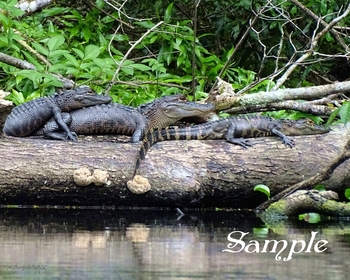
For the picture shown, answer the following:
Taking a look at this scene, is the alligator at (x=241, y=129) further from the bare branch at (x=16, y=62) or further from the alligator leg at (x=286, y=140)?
the bare branch at (x=16, y=62)

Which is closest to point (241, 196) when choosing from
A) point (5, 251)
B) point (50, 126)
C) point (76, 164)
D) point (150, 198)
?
point (150, 198)

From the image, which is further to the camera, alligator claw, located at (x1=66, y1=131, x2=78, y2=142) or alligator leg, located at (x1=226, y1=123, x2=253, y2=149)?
alligator claw, located at (x1=66, y1=131, x2=78, y2=142)

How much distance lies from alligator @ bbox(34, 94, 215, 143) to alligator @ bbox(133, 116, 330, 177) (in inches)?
10.6

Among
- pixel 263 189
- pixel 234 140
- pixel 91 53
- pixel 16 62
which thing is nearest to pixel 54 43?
pixel 91 53

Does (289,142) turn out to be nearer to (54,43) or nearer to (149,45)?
(54,43)

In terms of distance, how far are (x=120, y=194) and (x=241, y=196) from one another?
1068mm

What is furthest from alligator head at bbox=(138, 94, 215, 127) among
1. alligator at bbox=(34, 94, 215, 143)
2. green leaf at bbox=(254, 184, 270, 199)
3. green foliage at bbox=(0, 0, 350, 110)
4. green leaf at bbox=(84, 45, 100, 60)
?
green leaf at bbox=(254, 184, 270, 199)

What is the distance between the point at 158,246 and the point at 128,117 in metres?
3.18

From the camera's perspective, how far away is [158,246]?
201 inches

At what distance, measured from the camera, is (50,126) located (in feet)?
25.6

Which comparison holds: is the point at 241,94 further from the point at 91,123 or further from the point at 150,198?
the point at 150,198

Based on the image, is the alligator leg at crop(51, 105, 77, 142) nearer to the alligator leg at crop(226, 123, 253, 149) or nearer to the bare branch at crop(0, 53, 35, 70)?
the bare branch at crop(0, 53, 35, 70)

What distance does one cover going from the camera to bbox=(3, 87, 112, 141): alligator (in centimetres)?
773

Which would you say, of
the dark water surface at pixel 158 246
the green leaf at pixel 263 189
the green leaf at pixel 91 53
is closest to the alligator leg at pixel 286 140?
the green leaf at pixel 263 189
